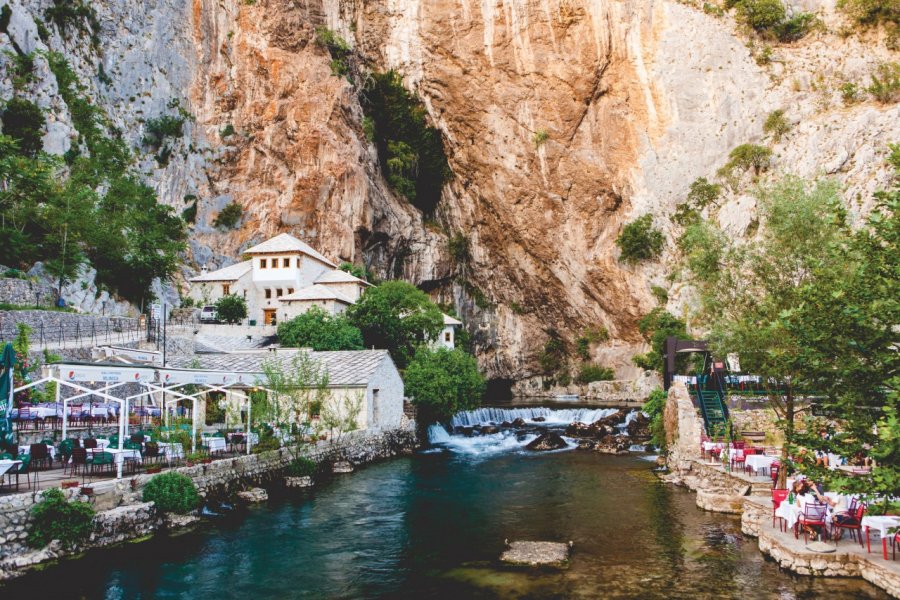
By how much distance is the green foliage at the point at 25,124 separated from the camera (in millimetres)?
43625

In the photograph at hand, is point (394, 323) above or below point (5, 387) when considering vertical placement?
above

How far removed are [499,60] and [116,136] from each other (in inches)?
1390

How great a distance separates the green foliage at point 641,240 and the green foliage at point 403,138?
20.5m

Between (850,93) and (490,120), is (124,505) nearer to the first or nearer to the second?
(490,120)

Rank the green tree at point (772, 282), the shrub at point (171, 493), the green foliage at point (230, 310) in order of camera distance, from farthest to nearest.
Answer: the green foliage at point (230, 310) < the green tree at point (772, 282) < the shrub at point (171, 493)

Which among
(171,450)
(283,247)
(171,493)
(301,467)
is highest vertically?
(283,247)

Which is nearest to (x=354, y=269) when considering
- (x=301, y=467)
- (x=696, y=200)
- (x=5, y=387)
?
(x=696, y=200)

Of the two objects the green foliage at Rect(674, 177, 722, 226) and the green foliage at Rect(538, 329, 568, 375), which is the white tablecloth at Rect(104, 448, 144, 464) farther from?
the green foliage at Rect(538, 329, 568, 375)

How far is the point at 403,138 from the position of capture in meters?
65.5

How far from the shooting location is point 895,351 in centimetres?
995

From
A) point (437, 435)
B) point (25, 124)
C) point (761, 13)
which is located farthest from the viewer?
point (761, 13)

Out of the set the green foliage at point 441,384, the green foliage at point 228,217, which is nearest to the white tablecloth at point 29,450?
the green foliage at point 441,384

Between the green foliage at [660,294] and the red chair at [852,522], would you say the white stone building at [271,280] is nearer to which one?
the green foliage at [660,294]

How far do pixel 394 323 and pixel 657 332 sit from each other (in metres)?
24.5
